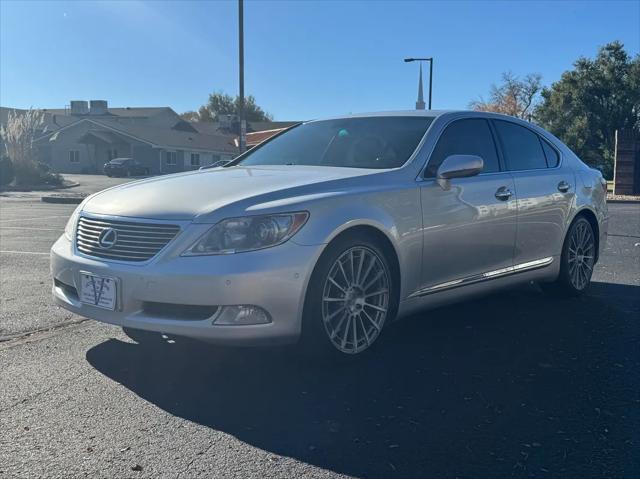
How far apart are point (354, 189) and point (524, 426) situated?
168 centimetres

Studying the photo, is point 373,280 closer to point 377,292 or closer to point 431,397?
point 377,292

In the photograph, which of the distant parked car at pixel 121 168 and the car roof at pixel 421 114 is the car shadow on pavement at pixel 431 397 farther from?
the distant parked car at pixel 121 168

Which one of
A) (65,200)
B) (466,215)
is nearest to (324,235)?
(466,215)

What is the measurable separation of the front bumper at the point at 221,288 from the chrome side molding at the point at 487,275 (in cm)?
109

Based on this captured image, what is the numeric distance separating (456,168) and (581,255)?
2.32m

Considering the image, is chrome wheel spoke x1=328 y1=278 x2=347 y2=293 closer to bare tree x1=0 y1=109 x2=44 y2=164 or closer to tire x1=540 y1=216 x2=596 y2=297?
tire x1=540 y1=216 x2=596 y2=297

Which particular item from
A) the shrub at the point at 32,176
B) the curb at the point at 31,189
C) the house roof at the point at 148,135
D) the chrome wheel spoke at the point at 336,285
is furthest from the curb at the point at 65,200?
the house roof at the point at 148,135

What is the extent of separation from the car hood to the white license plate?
15.6 inches

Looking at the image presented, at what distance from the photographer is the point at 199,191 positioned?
3.97 metres

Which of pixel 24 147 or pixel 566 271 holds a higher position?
pixel 24 147

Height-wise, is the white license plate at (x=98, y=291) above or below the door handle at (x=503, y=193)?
below

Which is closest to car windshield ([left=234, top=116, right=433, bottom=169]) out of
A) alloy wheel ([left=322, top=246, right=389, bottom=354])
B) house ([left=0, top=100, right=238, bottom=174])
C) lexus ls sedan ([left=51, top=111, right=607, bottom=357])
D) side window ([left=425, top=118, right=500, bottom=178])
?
lexus ls sedan ([left=51, top=111, right=607, bottom=357])

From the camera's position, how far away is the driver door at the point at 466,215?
4.44m

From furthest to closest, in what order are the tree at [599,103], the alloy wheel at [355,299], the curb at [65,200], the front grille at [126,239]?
the tree at [599,103], the curb at [65,200], the alloy wheel at [355,299], the front grille at [126,239]
